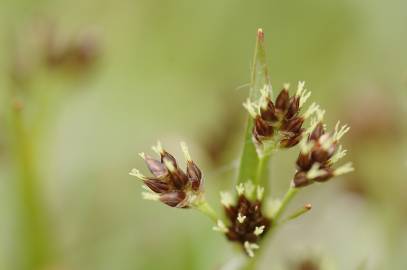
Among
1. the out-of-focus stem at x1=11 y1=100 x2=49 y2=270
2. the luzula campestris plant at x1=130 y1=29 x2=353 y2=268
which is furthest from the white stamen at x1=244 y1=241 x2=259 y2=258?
the out-of-focus stem at x1=11 y1=100 x2=49 y2=270

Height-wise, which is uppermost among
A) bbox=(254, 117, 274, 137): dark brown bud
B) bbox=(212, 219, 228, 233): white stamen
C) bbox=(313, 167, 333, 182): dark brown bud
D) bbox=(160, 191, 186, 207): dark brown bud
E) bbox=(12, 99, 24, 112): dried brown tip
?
bbox=(254, 117, 274, 137): dark brown bud

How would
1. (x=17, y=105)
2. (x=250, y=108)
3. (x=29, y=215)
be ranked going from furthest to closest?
(x=29, y=215) → (x=17, y=105) → (x=250, y=108)

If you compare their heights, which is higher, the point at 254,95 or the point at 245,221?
the point at 254,95

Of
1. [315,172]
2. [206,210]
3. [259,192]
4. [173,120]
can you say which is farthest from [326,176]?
[173,120]

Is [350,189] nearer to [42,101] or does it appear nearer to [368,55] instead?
[42,101]

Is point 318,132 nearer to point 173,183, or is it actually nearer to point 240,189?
point 240,189

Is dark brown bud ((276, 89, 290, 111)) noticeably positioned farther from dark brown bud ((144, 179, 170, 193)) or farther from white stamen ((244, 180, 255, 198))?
dark brown bud ((144, 179, 170, 193))
